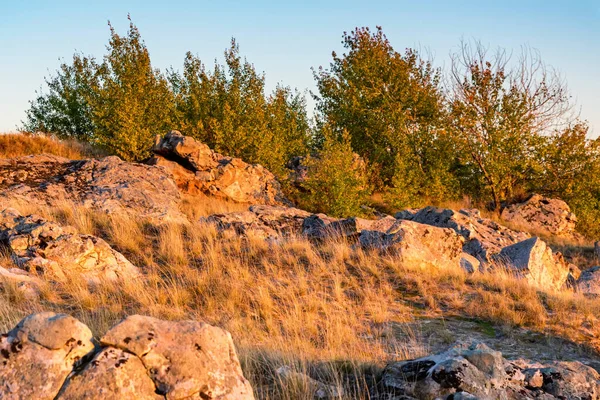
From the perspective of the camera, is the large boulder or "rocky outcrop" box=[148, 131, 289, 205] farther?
"rocky outcrop" box=[148, 131, 289, 205]

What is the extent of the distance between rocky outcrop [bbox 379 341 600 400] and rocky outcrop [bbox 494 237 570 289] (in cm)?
745

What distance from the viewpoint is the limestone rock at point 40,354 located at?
2859 millimetres

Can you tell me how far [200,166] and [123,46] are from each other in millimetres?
8879

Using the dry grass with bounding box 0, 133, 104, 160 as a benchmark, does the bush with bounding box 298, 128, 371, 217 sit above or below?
below

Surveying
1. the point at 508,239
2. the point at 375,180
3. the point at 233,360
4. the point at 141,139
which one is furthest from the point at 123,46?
the point at 233,360

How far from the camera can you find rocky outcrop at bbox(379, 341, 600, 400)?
12.4 ft

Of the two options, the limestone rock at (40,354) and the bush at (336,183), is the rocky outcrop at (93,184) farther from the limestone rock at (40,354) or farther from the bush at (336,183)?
the limestone rock at (40,354)

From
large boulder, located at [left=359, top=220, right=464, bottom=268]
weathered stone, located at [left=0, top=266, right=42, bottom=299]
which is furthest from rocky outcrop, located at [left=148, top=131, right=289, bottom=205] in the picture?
weathered stone, located at [left=0, top=266, right=42, bottom=299]

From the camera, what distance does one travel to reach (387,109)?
30.0m

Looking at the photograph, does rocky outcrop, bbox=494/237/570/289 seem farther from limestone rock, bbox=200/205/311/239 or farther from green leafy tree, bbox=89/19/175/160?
green leafy tree, bbox=89/19/175/160

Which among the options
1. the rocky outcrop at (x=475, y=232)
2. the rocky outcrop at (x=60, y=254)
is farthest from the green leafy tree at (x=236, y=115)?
the rocky outcrop at (x=60, y=254)

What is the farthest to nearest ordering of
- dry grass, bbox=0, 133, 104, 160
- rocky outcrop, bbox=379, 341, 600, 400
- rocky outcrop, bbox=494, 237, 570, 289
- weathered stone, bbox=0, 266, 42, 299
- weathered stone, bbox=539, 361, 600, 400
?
1. dry grass, bbox=0, 133, 104, 160
2. rocky outcrop, bbox=494, 237, 570, 289
3. weathered stone, bbox=0, 266, 42, 299
4. weathered stone, bbox=539, 361, 600, 400
5. rocky outcrop, bbox=379, 341, 600, 400

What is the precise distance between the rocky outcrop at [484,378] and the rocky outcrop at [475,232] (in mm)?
8701

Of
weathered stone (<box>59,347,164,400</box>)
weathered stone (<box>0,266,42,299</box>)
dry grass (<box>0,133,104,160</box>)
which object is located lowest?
weathered stone (<box>0,266,42,299</box>)
